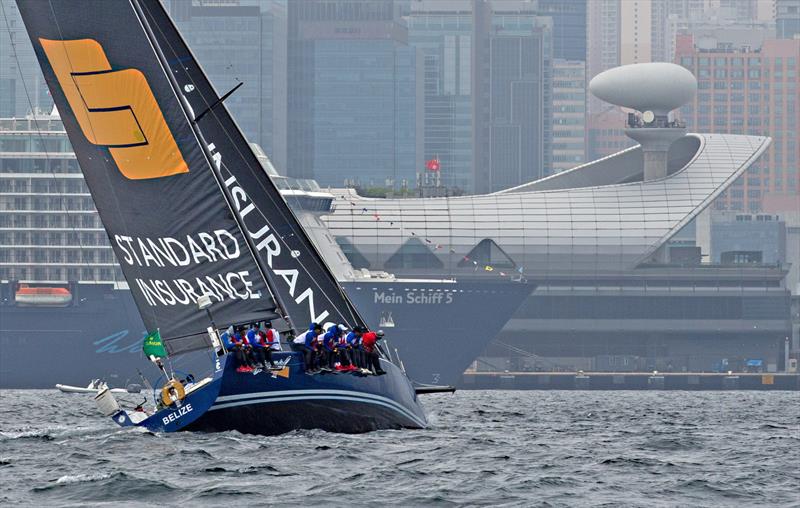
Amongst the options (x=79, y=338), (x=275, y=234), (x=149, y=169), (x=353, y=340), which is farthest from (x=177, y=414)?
(x=79, y=338)

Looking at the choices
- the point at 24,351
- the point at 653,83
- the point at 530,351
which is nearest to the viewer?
the point at 24,351

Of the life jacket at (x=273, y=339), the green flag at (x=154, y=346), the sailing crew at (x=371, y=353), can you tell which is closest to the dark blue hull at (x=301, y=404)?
the sailing crew at (x=371, y=353)

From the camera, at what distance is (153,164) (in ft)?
106

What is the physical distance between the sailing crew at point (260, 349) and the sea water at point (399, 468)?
1335mm

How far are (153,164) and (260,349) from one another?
4.17 m

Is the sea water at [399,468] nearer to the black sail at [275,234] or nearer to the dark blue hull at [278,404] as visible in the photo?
the dark blue hull at [278,404]

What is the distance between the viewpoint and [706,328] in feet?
450

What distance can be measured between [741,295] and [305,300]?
104524 mm

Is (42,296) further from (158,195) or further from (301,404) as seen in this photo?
(301,404)

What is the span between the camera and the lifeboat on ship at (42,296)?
9694cm

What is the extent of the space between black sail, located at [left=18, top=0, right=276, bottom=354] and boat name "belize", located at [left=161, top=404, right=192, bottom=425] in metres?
1.72

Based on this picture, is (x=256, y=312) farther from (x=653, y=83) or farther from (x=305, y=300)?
(x=653, y=83)

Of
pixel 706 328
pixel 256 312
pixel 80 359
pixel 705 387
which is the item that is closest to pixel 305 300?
pixel 256 312

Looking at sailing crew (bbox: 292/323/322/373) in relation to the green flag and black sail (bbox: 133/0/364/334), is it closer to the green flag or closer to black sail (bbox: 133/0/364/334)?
the green flag
